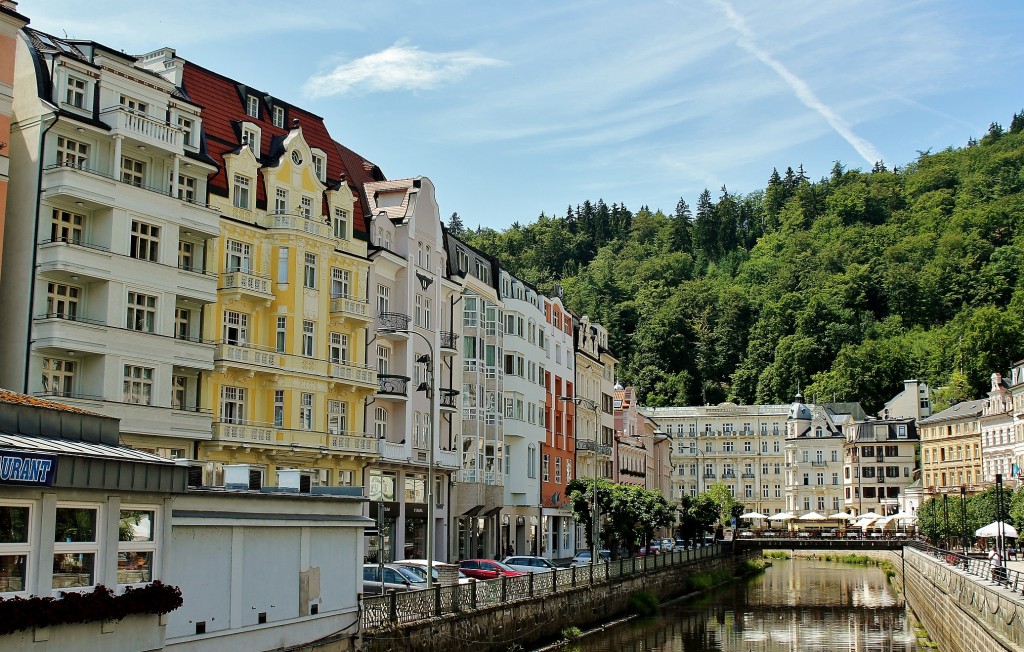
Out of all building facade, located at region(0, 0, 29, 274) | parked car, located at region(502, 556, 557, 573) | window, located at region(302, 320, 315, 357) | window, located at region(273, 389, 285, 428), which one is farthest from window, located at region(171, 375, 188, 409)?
parked car, located at region(502, 556, 557, 573)

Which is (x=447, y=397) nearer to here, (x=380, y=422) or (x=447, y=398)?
(x=447, y=398)

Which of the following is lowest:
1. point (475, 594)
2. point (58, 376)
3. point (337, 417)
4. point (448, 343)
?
point (475, 594)

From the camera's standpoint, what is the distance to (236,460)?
42844mm

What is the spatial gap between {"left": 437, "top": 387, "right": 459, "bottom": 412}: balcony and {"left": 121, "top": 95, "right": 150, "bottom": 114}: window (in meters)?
22.4

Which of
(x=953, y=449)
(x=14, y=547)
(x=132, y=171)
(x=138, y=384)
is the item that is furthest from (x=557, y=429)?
(x=953, y=449)

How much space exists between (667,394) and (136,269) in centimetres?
14976

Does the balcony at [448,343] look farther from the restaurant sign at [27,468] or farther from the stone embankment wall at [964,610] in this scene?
the restaurant sign at [27,468]

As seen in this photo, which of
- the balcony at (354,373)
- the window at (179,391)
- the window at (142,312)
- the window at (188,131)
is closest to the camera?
the window at (142,312)

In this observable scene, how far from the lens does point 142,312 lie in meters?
39.7

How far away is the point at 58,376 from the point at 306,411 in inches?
448

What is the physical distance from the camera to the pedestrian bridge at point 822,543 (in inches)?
3748

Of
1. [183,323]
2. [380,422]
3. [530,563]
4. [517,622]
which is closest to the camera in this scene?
[517,622]

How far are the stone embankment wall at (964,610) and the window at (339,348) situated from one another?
26463mm

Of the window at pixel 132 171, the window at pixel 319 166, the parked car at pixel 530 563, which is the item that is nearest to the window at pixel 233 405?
the window at pixel 132 171
